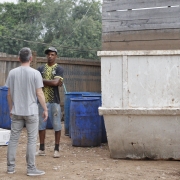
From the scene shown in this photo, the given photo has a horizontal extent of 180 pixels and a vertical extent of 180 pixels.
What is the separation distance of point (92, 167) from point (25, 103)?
144cm

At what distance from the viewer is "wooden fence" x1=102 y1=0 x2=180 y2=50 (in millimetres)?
6398

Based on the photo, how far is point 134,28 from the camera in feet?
21.6

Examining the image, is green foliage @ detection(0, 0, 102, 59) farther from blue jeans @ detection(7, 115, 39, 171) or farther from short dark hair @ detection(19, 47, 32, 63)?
blue jeans @ detection(7, 115, 39, 171)

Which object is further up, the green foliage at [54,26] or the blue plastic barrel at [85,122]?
the green foliage at [54,26]

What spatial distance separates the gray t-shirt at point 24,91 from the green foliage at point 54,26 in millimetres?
21724

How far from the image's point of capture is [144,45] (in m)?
6.50

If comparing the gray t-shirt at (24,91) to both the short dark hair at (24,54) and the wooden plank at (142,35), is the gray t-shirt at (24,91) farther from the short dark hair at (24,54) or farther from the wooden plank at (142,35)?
the wooden plank at (142,35)

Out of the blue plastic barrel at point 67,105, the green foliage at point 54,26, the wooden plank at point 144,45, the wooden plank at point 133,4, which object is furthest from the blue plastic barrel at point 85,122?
the green foliage at point 54,26

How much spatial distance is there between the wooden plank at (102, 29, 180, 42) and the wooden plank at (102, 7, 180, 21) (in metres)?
0.23

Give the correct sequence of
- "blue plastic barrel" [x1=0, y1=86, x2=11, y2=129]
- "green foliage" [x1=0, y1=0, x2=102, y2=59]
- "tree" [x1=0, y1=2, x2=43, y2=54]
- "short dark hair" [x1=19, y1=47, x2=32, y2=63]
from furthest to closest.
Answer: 1. "tree" [x1=0, y1=2, x2=43, y2=54]
2. "green foliage" [x1=0, y1=0, x2=102, y2=59]
3. "blue plastic barrel" [x1=0, y1=86, x2=11, y2=129]
4. "short dark hair" [x1=19, y1=47, x2=32, y2=63]

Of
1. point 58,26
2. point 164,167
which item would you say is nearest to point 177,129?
point 164,167

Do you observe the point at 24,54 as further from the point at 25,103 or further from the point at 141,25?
the point at 141,25

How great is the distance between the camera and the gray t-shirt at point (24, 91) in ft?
17.6

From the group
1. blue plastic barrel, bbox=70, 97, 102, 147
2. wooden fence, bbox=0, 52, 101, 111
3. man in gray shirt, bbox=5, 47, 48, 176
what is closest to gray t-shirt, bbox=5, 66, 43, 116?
man in gray shirt, bbox=5, 47, 48, 176
